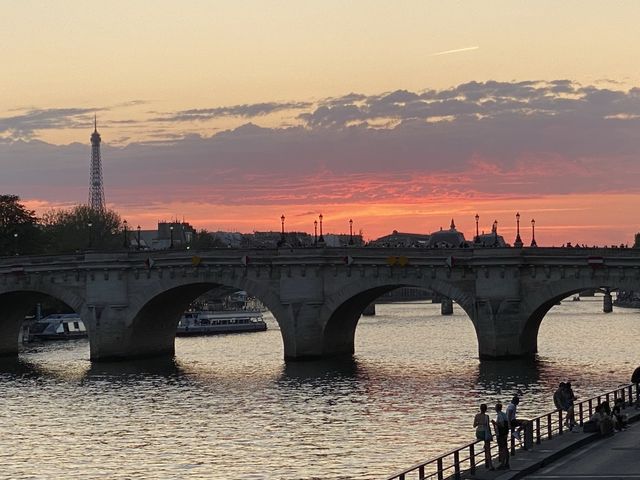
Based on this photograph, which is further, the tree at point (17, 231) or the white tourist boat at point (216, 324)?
the tree at point (17, 231)

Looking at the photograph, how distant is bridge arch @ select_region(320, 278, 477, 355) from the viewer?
107 metres

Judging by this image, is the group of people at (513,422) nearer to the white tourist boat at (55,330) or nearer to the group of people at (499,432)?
the group of people at (499,432)

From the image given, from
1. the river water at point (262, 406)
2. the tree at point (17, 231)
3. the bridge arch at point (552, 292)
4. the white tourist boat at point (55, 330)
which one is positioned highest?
the tree at point (17, 231)

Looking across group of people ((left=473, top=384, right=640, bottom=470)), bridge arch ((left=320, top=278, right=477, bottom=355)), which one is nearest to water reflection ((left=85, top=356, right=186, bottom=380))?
bridge arch ((left=320, top=278, right=477, bottom=355))

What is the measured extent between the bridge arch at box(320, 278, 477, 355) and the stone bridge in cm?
10

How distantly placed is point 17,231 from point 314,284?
89.2 meters

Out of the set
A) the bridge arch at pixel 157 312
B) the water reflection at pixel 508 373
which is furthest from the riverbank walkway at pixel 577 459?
the bridge arch at pixel 157 312

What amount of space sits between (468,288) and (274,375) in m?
16.5

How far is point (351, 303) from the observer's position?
115m

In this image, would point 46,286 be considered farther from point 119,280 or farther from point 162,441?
point 162,441

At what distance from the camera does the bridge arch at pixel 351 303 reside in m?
107

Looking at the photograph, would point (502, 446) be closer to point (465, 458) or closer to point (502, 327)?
point (465, 458)

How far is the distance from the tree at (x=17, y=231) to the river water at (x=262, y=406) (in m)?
55.5

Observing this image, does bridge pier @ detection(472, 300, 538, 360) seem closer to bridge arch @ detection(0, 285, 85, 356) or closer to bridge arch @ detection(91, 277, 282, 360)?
bridge arch @ detection(91, 277, 282, 360)
